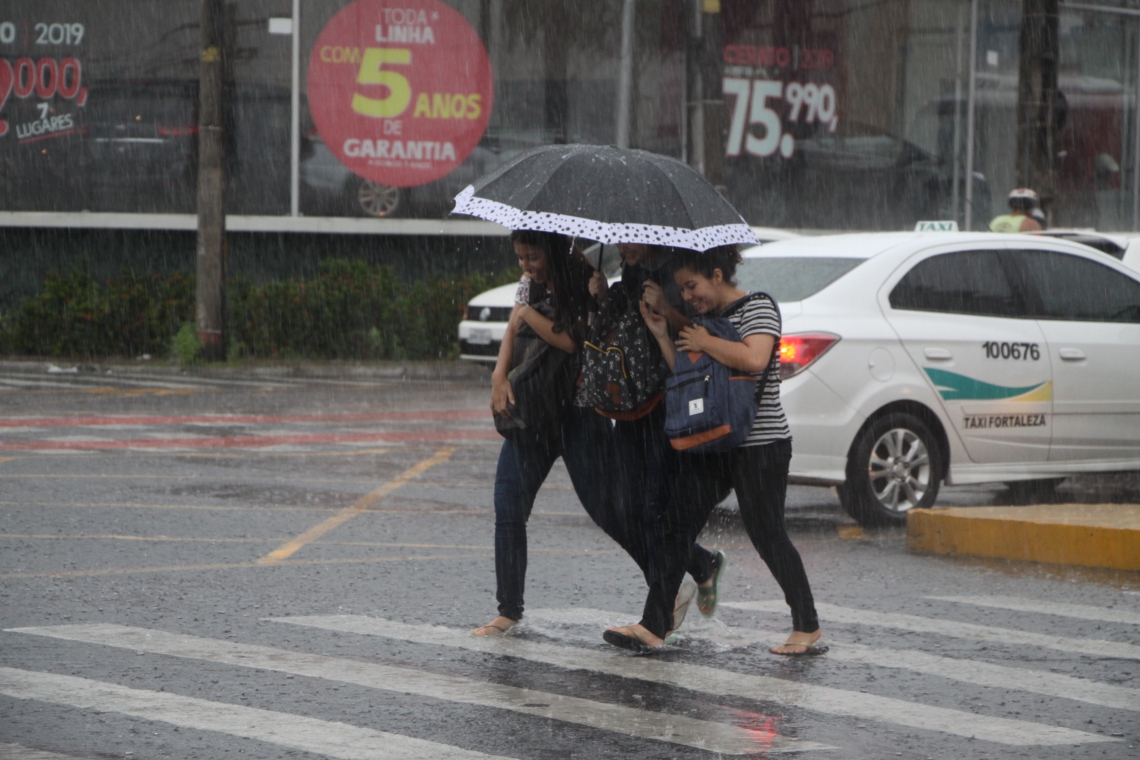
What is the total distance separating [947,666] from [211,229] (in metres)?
15.8

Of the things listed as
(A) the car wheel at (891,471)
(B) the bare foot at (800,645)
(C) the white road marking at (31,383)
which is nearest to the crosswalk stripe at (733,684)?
(B) the bare foot at (800,645)

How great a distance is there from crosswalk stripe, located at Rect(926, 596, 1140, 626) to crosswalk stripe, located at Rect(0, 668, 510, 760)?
335 centimetres

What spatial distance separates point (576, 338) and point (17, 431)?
8275mm

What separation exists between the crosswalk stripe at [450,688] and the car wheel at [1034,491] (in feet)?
20.5

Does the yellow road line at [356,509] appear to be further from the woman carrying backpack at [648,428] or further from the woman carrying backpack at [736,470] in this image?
the woman carrying backpack at [736,470]

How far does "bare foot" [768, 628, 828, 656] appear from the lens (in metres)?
6.27

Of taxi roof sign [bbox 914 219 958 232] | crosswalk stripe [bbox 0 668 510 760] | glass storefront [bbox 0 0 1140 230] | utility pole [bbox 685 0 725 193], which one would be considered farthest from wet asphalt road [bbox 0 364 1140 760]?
glass storefront [bbox 0 0 1140 230]

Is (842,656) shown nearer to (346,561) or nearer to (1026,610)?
(1026,610)

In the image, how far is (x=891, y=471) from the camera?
9523 millimetres

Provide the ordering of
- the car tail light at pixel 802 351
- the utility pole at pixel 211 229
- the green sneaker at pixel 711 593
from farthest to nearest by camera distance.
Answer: the utility pole at pixel 211 229, the car tail light at pixel 802 351, the green sneaker at pixel 711 593

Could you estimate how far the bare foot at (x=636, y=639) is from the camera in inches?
247

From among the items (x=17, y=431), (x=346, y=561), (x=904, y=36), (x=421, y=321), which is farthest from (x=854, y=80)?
(x=346, y=561)

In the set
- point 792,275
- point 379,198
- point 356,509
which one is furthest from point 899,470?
point 379,198

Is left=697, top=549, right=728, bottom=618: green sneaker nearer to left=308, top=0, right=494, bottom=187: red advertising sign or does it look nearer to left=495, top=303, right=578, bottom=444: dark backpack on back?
left=495, top=303, right=578, bottom=444: dark backpack on back
